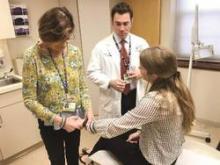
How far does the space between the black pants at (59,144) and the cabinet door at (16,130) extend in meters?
0.94

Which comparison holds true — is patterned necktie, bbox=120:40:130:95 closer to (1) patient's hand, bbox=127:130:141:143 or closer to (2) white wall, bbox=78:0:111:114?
(1) patient's hand, bbox=127:130:141:143

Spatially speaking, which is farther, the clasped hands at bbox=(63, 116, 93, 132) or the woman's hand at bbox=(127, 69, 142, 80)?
the woman's hand at bbox=(127, 69, 142, 80)

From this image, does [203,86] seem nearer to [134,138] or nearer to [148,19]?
[148,19]

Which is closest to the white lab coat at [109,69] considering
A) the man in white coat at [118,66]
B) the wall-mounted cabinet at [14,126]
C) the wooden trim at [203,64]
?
the man in white coat at [118,66]

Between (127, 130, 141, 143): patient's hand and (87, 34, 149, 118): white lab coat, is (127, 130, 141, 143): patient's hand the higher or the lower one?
the lower one

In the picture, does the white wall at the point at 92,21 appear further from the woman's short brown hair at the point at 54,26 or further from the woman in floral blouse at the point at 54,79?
the woman's short brown hair at the point at 54,26

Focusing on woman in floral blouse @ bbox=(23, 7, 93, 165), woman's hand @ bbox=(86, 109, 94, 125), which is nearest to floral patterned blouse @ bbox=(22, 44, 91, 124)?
woman in floral blouse @ bbox=(23, 7, 93, 165)

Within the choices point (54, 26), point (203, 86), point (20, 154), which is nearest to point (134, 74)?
point (54, 26)

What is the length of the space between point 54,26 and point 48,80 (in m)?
0.32

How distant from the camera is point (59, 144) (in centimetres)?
150

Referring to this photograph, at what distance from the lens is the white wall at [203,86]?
2846 millimetres

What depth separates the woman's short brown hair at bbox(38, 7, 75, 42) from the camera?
115 centimetres

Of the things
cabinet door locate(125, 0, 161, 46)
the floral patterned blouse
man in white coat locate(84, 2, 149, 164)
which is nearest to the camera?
the floral patterned blouse

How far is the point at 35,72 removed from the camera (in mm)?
1263
